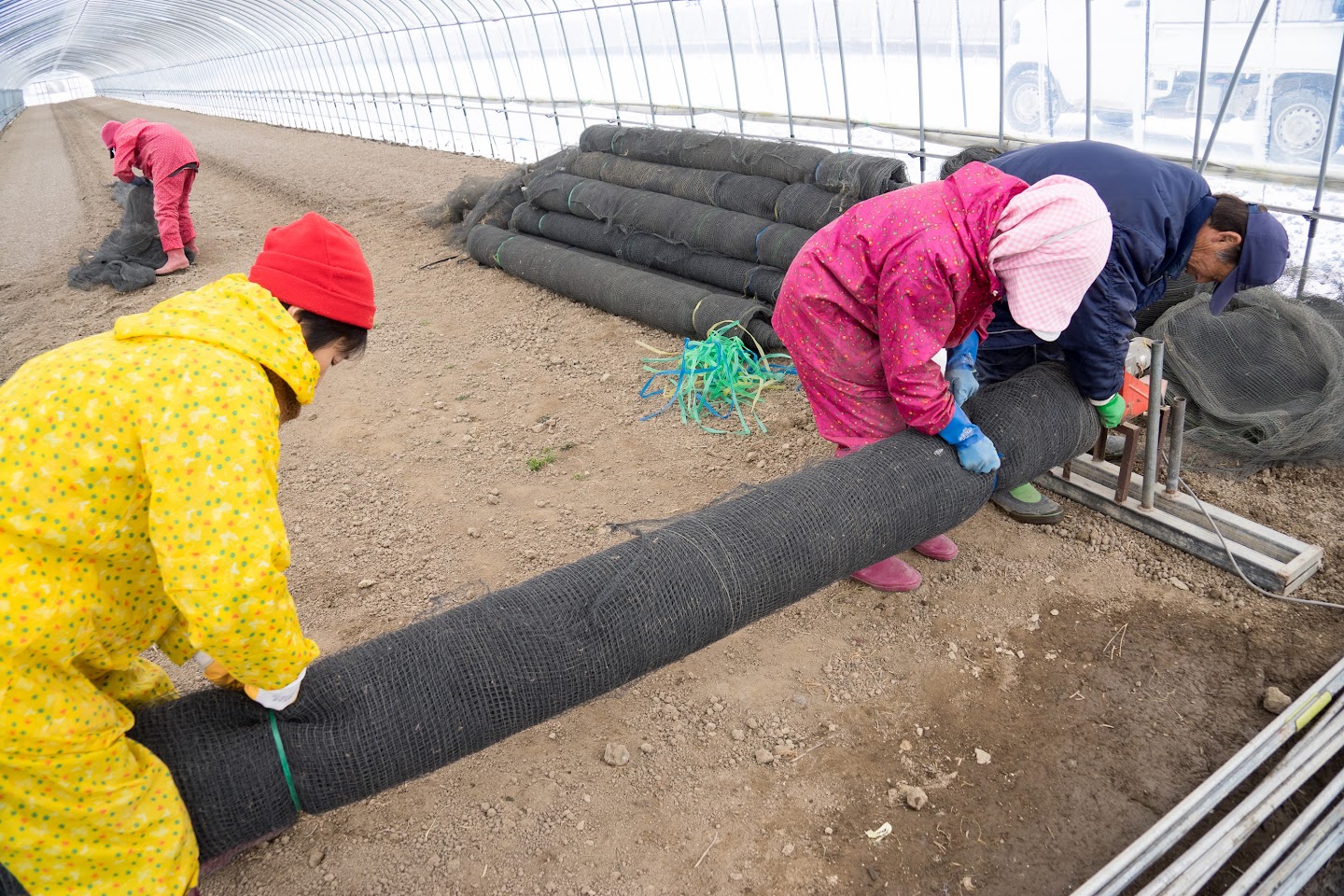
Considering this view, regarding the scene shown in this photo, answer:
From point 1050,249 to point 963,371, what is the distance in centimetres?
74

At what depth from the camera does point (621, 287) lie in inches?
231

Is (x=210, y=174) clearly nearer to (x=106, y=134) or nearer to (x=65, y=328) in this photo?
(x=106, y=134)

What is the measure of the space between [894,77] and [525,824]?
19.8ft

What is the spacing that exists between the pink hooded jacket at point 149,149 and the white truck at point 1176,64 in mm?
7241

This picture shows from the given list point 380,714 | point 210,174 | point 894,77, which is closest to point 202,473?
point 380,714

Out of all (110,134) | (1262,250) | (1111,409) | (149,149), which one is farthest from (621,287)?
(110,134)

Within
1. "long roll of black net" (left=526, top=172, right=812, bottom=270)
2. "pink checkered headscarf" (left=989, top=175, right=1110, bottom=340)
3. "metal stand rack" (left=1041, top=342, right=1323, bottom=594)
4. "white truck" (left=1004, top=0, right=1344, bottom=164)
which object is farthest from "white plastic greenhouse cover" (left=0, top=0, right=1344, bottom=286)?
"pink checkered headscarf" (left=989, top=175, right=1110, bottom=340)

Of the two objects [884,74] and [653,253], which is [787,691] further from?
[884,74]

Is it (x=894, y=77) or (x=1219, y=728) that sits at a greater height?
(x=894, y=77)

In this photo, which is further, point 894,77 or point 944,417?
point 894,77

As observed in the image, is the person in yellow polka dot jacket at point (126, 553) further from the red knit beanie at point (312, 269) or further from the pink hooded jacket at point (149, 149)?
the pink hooded jacket at point (149, 149)

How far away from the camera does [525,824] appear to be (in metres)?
2.31

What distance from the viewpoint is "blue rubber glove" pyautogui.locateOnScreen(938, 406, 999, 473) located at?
2.46 m

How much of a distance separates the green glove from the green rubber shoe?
0.47m
